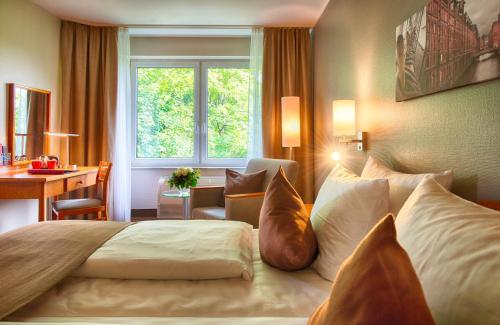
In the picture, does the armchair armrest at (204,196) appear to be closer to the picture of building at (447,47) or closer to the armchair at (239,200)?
the armchair at (239,200)

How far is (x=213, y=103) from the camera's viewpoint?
15.5 ft

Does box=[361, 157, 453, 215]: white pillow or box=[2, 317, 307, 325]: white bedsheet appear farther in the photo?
box=[361, 157, 453, 215]: white pillow

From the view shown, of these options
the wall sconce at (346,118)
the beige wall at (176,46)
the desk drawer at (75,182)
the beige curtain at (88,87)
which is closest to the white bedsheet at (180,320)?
the wall sconce at (346,118)

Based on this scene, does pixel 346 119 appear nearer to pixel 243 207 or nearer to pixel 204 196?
pixel 243 207

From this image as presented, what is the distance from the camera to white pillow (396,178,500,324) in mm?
540

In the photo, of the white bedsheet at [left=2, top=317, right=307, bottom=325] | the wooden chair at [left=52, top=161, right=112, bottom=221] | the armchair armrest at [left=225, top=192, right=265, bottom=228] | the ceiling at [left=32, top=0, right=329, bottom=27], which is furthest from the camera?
the ceiling at [left=32, top=0, right=329, bottom=27]

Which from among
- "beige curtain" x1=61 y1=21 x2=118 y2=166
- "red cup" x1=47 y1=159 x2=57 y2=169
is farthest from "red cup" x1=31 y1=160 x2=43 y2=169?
"beige curtain" x1=61 y1=21 x2=118 y2=166

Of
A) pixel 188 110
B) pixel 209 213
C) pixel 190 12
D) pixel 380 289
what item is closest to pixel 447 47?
pixel 380 289

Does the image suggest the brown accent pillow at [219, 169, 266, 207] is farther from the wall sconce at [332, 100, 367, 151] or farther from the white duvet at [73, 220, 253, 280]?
the white duvet at [73, 220, 253, 280]

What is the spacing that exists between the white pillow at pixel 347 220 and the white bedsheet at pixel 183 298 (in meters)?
0.08

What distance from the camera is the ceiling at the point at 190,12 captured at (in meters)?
3.68

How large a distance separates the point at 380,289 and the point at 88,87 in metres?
4.50

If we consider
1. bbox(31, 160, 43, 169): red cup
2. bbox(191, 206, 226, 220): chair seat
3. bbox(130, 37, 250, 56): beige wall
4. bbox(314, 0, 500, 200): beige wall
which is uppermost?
bbox(130, 37, 250, 56): beige wall

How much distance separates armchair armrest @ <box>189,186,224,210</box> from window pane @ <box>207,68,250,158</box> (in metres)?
1.30
